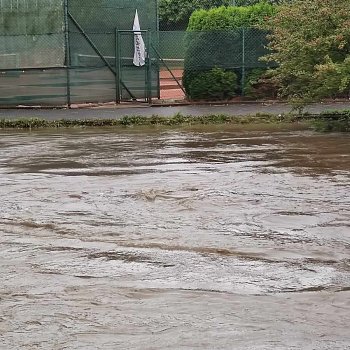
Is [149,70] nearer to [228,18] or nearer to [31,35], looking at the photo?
[228,18]

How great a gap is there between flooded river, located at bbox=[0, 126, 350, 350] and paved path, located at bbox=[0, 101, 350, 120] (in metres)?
7.59

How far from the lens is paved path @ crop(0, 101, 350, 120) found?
20891 millimetres

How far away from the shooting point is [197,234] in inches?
314

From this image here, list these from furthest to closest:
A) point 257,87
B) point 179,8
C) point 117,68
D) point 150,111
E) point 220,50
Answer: point 179,8
point 257,87
point 220,50
point 117,68
point 150,111

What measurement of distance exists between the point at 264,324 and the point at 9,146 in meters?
10.3

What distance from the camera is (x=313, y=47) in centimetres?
1645

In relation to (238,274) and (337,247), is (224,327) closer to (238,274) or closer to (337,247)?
(238,274)

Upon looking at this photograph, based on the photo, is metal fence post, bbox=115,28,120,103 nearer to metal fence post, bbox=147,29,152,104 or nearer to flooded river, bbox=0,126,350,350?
metal fence post, bbox=147,29,152,104

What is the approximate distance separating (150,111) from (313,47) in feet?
21.2

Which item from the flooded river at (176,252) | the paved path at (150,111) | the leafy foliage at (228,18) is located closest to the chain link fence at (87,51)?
the leafy foliage at (228,18)

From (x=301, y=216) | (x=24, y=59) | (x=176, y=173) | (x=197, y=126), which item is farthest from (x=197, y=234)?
(x=24, y=59)

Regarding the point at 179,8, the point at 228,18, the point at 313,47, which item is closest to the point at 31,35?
the point at 228,18

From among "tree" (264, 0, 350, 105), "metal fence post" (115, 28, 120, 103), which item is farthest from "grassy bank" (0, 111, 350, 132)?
"metal fence post" (115, 28, 120, 103)

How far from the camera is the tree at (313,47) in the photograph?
16.1m
